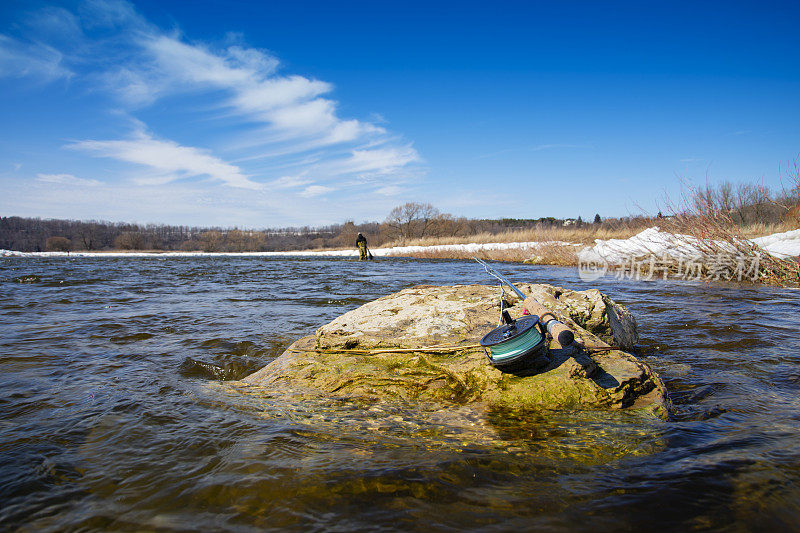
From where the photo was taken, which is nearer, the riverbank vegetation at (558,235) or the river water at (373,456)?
the river water at (373,456)

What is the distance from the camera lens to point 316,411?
306 centimetres

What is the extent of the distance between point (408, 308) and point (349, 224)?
332 feet

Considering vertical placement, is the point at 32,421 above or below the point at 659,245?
below

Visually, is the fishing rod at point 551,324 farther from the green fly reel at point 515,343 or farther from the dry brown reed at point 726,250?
the dry brown reed at point 726,250

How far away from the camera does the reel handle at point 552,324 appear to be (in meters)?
2.37

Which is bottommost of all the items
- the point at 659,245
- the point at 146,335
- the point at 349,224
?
the point at 146,335

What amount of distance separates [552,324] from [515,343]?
29 cm

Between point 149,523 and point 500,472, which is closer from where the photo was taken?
point 149,523

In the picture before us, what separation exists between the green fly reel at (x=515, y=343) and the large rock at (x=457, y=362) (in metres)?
0.40

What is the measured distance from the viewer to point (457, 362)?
11.4 ft

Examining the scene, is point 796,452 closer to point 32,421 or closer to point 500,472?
point 500,472

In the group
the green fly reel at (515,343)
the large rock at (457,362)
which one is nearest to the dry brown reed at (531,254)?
the large rock at (457,362)

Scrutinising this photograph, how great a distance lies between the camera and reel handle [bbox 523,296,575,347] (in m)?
2.37

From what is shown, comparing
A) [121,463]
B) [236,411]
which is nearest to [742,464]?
[236,411]
